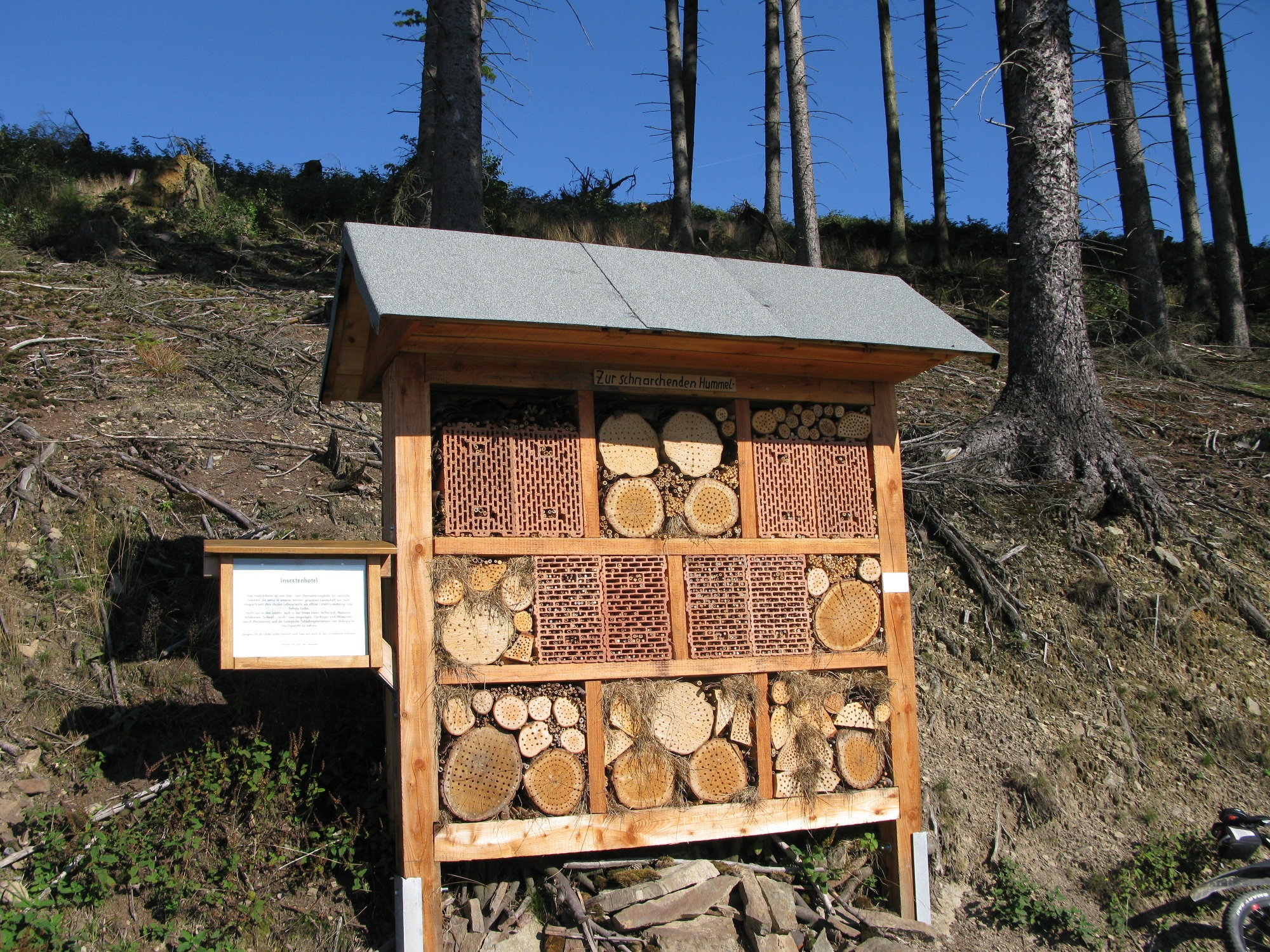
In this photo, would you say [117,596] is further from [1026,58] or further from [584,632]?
[1026,58]

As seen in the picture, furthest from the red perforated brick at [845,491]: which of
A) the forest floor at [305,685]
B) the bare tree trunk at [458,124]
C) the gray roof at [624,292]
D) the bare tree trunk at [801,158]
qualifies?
the bare tree trunk at [801,158]

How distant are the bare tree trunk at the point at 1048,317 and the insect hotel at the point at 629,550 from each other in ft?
10.9

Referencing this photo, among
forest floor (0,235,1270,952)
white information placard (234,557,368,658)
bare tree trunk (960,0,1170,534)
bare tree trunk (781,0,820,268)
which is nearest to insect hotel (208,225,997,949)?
white information placard (234,557,368,658)

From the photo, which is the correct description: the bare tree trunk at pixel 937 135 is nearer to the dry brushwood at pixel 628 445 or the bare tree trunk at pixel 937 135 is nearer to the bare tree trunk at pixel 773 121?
the bare tree trunk at pixel 773 121

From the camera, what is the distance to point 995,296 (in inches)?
701

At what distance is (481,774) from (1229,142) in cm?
2363

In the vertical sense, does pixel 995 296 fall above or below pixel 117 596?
above

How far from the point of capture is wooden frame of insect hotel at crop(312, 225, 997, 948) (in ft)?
15.7

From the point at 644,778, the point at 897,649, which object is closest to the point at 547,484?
the point at 644,778

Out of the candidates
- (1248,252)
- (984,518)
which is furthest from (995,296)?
(984,518)

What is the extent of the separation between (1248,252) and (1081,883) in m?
21.0

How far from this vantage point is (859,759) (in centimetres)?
548

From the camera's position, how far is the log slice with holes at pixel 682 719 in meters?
5.11

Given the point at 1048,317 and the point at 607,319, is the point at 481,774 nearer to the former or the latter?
the point at 607,319
